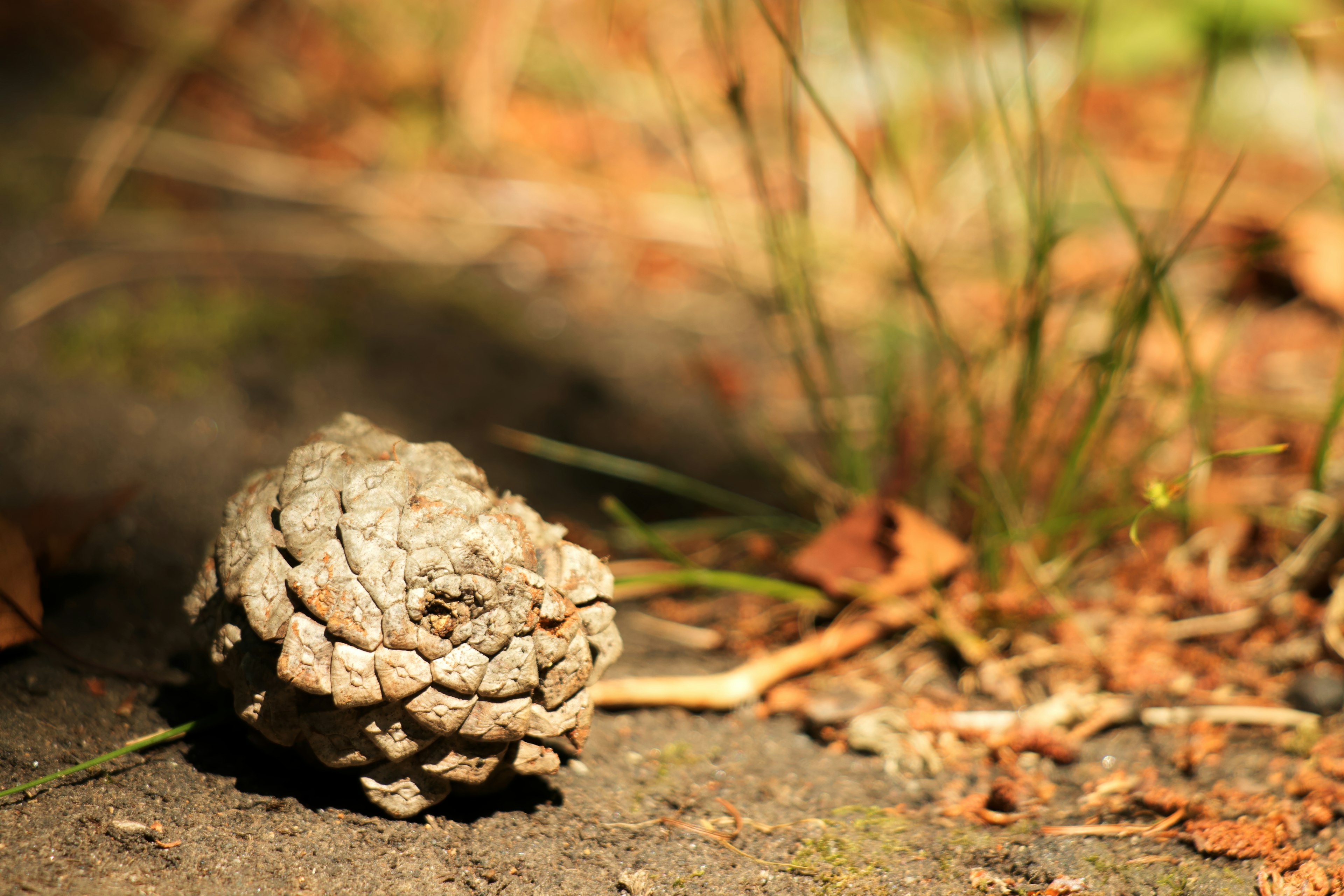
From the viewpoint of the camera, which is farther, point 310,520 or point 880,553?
point 880,553

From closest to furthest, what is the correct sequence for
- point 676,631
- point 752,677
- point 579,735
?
point 579,735, point 752,677, point 676,631

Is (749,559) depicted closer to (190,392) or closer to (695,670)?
(695,670)

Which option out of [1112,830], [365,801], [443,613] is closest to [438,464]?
[443,613]

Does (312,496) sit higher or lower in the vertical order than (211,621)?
higher

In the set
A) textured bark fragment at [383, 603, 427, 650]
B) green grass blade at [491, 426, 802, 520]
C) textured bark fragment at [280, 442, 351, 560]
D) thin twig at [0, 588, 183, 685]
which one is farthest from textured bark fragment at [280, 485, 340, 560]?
green grass blade at [491, 426, 802, 520]

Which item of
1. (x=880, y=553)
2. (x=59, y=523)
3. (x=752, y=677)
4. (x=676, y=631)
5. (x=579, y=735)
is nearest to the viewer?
(x=579, y=735)

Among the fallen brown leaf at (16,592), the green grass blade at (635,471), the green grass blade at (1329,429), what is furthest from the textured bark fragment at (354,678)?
the green grass blade at (1329,429)

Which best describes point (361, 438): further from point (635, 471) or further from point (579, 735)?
point (635, 471)

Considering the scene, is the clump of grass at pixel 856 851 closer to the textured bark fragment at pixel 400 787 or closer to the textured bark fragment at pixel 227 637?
the textured bark fragment at pixel 400 787
